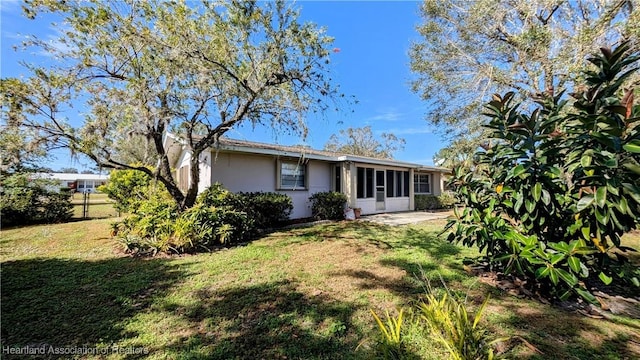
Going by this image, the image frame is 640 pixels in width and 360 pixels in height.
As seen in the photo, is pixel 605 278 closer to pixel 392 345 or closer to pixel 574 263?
pixel 574 263

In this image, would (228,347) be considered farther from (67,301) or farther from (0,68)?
(0,68)

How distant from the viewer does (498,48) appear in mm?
9430

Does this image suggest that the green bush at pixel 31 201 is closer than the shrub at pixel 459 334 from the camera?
No

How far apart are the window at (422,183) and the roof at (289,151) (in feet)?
2.57

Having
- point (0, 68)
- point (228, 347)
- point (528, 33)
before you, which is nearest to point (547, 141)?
point (228, 347)

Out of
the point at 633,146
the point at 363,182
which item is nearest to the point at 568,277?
the point at 633,146

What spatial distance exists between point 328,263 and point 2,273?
6.23 metres

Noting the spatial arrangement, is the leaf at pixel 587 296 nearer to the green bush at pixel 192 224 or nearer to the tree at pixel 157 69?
the tree at pixel 157 69

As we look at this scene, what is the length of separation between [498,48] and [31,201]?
60.6ft

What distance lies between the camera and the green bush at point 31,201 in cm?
995

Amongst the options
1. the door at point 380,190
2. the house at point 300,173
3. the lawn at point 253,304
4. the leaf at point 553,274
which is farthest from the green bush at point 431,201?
the leaf at point 553,274

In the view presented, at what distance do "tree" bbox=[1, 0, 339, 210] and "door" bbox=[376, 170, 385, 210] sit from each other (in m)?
7.90

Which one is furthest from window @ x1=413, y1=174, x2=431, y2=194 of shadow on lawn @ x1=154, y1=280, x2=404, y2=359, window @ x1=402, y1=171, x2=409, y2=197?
shadow on lawn @ x1=154, y1=280, x2=404, y2=359

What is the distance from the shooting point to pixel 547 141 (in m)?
3.57
